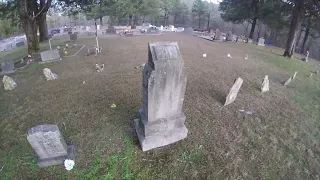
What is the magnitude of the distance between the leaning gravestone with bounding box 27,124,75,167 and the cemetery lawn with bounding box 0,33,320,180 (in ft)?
0.71

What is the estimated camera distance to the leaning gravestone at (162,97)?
4328 millimetres

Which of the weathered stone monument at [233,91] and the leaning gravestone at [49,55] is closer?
the weathered stone monument at [233,91]

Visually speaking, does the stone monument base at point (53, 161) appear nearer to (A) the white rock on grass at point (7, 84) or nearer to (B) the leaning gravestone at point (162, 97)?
(B) the leaning gravestone at point (162, 97)

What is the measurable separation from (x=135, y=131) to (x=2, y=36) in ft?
149

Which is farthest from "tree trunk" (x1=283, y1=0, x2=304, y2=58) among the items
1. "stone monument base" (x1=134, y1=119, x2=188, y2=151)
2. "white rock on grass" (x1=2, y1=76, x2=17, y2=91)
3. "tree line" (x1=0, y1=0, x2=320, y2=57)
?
"white rock on grass" (x1=2, y1=76, x2=17, y2=91)

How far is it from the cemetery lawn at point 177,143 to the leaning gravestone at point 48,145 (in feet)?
0.71

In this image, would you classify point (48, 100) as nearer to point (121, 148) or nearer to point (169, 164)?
point (121, 148)

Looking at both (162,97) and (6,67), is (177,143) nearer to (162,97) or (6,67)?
(162,97)

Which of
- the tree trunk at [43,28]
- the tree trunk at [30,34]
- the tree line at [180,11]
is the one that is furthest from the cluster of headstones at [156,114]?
the tree trunk at [43,28]

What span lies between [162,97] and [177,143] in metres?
1.36

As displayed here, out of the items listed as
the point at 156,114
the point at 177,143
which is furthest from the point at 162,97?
the point at 177,143

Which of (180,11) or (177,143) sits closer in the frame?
(177,143)

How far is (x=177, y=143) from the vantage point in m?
5.14

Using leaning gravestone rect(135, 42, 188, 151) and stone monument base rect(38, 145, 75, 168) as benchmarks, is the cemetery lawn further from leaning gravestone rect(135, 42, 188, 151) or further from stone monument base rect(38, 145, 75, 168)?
leaning gravestone rect(135, 42, 188, 151)
